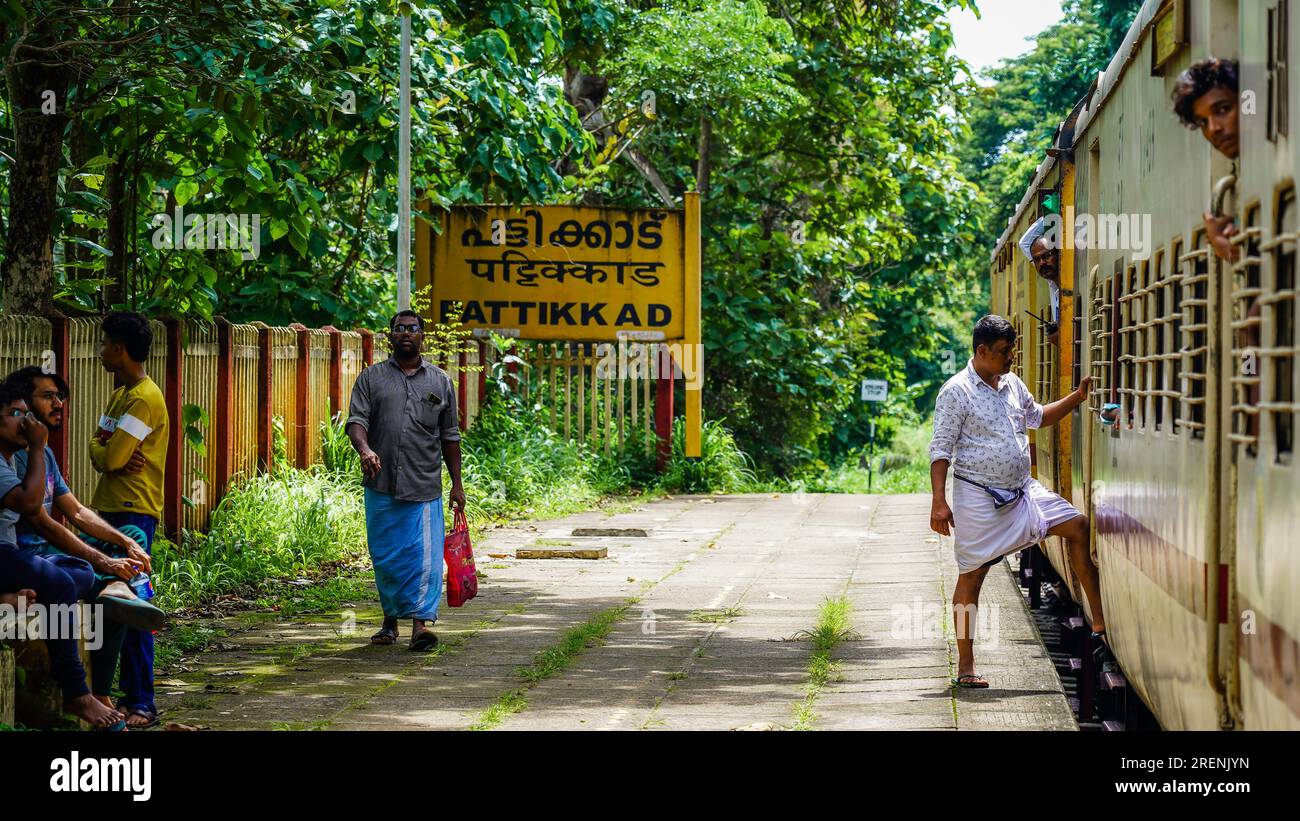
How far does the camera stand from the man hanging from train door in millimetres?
7355

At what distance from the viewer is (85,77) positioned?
10.4 m

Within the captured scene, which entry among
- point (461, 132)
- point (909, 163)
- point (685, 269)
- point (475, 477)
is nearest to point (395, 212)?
point (461, 132)

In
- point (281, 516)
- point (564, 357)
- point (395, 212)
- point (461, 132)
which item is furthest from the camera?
point (564, 357)

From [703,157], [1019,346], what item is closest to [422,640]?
[1019,346]

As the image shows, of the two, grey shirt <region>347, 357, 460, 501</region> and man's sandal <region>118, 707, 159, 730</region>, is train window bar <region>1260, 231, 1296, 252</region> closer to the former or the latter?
man's sandal <region>118, 707, 159, 730</region>

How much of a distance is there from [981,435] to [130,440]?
388 cm

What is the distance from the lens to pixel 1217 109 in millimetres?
4336

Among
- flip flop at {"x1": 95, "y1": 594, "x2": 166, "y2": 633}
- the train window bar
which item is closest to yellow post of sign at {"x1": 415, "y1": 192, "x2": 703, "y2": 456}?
flip flop at {"x1": 95, "y1": 594, "x2": 166, "y2": 633}

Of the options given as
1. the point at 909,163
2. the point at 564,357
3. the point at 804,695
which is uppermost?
the point at 909,163

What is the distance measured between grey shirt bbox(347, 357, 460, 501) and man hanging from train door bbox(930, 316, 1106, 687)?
2.94 m

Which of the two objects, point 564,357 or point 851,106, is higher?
point 851,106

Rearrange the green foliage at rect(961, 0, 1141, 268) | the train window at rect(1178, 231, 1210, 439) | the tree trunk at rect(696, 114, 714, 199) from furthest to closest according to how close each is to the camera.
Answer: the green foliage at rect(961, 0, 1141, 268)
the tree trunk at rect(696, 114, 714, 199)
the train window at rect(1178, 231, 1210, 439)
